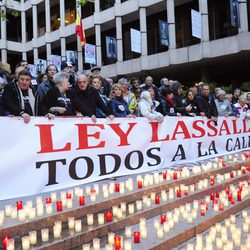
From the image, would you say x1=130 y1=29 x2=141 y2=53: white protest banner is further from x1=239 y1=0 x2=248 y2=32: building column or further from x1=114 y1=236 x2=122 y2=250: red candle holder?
x1=114 y1=236 x2=122 y2=250: red candle holder

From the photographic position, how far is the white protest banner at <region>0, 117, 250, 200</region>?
4.61 metres

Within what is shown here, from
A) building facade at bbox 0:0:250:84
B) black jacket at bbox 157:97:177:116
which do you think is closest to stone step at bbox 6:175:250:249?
black jacket at bbox 157:97:177:116

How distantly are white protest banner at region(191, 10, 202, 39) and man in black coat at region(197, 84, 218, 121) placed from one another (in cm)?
1301

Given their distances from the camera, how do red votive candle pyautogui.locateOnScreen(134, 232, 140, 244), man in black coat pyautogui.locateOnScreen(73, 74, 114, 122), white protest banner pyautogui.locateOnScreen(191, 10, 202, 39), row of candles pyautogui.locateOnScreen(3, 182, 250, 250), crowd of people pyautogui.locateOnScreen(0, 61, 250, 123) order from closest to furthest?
row of candles pyautogui.locateOnScreen(3, 182, 250, 250) < red votive candle pyautogui.locateOnScreen(134, 232, 140, 244) < crowd of people pyautogui.locateOnScreen(0, 61, 250, 123) < man in black coat pyautogui.locateOnScreen(73, 74, 114, 122) < white protest banner pyautogui.locateOnScreen(191, 10, 202, 39)

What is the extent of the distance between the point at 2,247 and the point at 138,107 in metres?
Answer: 4.24

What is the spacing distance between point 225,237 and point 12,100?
3.37m

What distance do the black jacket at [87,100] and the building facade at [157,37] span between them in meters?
15.7

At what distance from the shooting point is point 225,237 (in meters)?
4.29

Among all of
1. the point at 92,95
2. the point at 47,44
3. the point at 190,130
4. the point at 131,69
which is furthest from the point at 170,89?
the point at 47,44

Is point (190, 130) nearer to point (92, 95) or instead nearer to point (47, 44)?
point (92, 95)

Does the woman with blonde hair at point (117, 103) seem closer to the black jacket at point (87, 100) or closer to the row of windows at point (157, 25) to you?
the black jacket at point (87, 100)

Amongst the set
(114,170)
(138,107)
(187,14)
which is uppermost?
(187,14)

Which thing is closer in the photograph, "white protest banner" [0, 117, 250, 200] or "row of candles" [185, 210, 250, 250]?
"row of candles" [185, 210, 250, 250]

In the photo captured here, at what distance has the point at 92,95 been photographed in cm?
594
